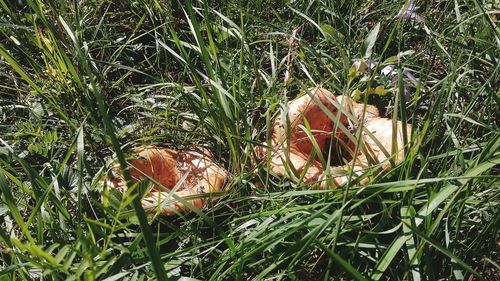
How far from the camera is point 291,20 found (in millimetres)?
2957

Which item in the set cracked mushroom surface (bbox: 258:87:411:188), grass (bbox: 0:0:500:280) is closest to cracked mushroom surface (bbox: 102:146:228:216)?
grass (bbox: 0:0:500:280)

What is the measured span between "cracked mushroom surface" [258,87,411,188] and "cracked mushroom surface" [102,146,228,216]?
22cm

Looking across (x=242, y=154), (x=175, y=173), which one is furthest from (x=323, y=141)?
(x=175, y=173)

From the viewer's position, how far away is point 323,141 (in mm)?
2449

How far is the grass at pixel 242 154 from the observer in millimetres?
1741

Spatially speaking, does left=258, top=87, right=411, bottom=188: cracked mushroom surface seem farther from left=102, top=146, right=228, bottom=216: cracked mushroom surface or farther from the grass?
left=102, top=146, right=228, bottom=216: cracked mushroom surface

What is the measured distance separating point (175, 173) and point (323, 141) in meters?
0.65

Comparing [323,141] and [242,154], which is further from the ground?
[242,154]

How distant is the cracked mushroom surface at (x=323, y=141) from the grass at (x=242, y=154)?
62 millimetres

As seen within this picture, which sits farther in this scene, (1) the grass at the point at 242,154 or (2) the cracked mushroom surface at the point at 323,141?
(2) the cracked mushroom surface at the point at 323,141

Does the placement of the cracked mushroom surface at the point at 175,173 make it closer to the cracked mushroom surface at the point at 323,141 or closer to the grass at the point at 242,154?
the grass at the point at 242,154

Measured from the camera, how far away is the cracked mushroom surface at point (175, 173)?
2.05m

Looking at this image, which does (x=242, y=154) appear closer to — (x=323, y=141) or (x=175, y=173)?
(x=175, y=173)

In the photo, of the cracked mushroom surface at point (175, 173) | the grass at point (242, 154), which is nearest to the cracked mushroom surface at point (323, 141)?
the grass at point (242, 154)
